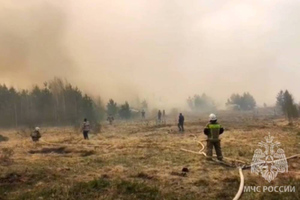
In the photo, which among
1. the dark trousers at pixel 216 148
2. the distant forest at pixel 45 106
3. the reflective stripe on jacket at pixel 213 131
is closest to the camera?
the dark trousers at pixel 216 148

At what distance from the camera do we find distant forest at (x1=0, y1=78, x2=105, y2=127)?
7012 centimetres

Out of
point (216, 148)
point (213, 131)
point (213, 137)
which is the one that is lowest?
point (216, 148)

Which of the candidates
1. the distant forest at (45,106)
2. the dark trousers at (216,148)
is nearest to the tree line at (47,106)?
the distant forest at (45,106)

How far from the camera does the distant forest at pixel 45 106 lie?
7012cm

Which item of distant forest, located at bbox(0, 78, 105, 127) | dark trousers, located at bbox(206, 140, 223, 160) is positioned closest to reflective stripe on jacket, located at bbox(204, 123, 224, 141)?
dark trousers, located at bbox(206, 140, 223, 160)

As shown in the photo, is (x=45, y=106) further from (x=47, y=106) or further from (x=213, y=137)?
(x=213, y=137)

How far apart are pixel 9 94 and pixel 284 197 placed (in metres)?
82.4

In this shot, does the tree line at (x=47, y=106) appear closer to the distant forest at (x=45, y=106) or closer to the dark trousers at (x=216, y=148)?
the distant forest at (x=45, y=106)

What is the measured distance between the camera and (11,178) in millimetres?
9383

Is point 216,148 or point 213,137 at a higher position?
point 213,137

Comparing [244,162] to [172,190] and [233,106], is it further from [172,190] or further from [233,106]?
[233,106]

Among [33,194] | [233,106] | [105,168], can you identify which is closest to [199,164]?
[105,168]

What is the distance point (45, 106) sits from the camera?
7694cm

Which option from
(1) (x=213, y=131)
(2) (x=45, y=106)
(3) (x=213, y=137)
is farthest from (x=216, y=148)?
(2) (x=45, y=106)
